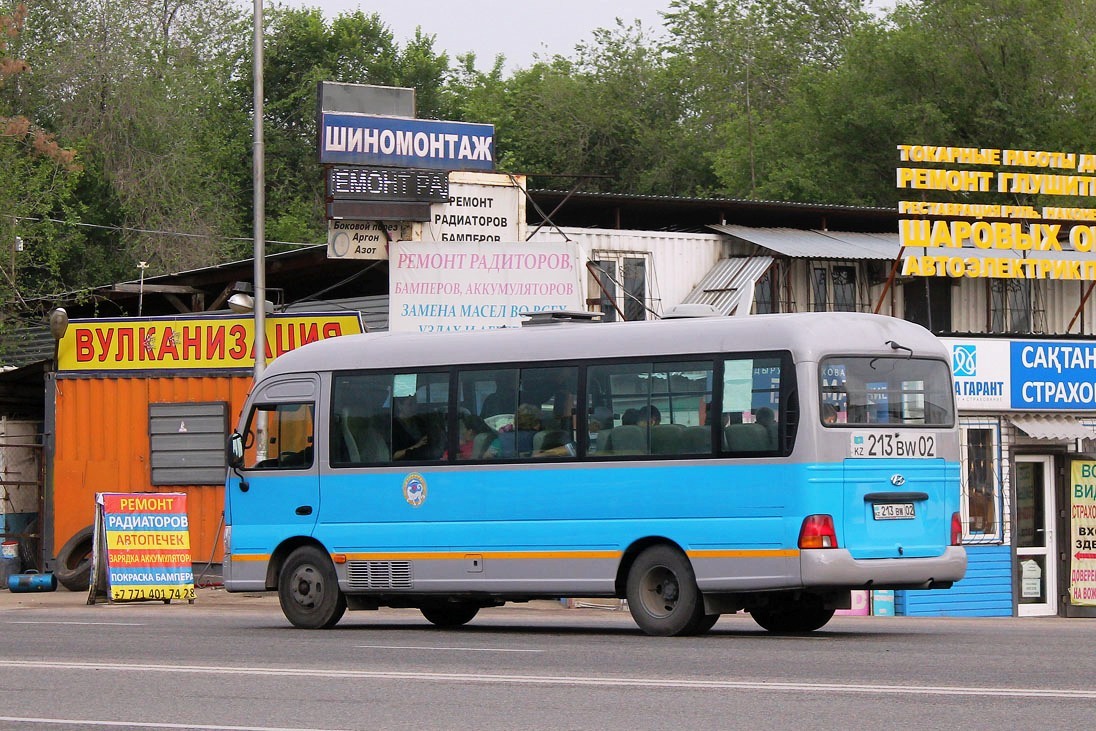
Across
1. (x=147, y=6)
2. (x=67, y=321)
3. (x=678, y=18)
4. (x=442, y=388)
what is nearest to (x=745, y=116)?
(x=678, y=18)

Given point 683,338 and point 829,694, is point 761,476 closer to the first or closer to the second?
point 683,338

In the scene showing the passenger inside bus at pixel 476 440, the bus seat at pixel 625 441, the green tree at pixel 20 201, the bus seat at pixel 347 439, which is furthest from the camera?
the green tree at pixel 20 201

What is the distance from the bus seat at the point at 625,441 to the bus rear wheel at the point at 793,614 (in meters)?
1.79

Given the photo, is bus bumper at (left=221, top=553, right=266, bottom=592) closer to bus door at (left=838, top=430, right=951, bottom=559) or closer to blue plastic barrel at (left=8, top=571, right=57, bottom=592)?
bus door at (left=838, top=430, right=951, bottom=559)

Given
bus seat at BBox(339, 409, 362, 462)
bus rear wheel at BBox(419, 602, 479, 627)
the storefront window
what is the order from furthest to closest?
the storefront window → bus rear wheel at BBox(419, 602, 479, 627) → bus seat at BBox(339, 409, 362, 462)

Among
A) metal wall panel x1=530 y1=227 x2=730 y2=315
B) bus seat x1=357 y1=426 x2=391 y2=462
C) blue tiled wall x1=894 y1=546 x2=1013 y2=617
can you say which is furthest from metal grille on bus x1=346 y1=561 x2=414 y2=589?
metal wall panel x1=530 y1=227 x2=730 y2=315

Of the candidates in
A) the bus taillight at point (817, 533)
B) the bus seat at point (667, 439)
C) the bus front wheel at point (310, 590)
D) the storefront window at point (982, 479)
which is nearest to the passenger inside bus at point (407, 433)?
the bus front wheel at point (310, 590)

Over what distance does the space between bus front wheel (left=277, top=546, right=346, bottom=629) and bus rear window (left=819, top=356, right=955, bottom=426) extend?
537 cm

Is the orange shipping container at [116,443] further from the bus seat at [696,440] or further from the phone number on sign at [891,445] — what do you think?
the phone number on sign at [891,445]

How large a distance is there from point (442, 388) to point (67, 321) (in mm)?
13268

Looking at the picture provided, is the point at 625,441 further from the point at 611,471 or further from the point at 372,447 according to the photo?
the point at 372,447

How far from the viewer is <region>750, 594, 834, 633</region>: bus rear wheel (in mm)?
15992

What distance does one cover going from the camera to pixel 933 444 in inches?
619

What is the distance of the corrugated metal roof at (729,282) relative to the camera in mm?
30547
